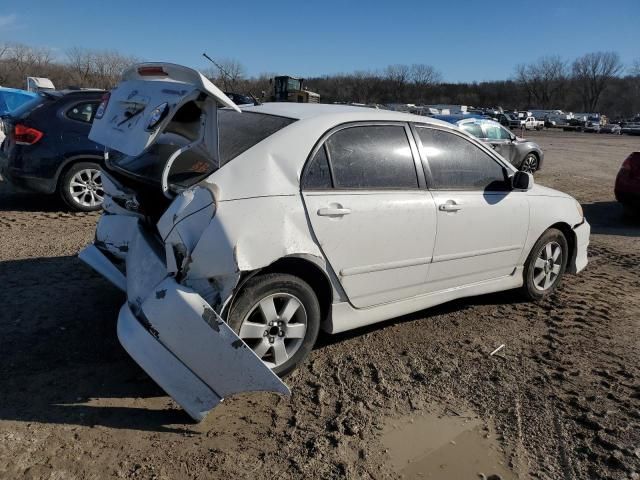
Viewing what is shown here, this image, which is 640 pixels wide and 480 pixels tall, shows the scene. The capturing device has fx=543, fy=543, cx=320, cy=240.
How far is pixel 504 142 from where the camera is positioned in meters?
14.0

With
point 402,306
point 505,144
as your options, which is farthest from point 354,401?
point 505,144

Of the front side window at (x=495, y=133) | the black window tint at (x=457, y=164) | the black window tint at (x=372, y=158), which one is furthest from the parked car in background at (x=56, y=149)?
the front side window at (x=495, y=133)

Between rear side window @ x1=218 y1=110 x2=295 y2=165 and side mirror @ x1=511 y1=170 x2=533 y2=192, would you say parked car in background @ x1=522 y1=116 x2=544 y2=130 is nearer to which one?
side mirror @ x1=511 y1=170 x2=533 y2=192

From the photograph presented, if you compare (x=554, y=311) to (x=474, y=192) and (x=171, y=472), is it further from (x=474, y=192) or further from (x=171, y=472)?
(x=171, y=472)

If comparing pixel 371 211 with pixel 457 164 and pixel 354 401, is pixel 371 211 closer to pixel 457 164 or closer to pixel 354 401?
pixel 457 164

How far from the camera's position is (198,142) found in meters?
3.10

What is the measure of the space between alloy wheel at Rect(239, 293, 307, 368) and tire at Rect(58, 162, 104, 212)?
4847 millimetres

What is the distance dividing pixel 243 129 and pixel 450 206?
1.56m

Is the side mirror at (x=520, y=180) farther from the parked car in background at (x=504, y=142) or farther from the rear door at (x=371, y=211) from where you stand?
the parked car in background at (x=504, y=142)

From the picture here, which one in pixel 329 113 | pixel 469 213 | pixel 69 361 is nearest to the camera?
pixel 69 361


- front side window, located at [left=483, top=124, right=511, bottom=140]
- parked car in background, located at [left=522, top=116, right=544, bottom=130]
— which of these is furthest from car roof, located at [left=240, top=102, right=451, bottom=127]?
parked car in background, located at [left=522, top=116, right=544, bottom=130]

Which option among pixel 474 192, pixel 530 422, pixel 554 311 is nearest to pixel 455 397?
pixel 530 422

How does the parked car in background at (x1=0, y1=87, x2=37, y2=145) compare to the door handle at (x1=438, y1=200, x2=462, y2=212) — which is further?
the parked car in background at (x1=0, y1=87, x2=37, y2=145)

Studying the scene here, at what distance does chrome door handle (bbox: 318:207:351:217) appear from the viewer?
127 inches
